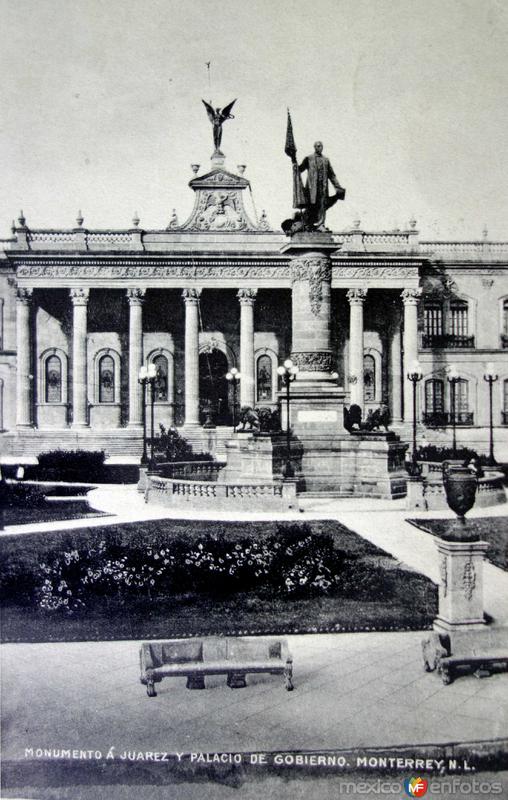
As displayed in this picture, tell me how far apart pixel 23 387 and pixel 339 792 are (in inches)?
1717

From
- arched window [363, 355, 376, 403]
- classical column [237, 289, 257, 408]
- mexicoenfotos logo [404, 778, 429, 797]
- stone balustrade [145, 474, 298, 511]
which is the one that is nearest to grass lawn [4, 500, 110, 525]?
stone balustrade [145, 474, 298, 511]

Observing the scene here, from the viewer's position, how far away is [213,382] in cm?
5031

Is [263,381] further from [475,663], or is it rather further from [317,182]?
[475,663]

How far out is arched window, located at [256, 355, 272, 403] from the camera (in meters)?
50.0

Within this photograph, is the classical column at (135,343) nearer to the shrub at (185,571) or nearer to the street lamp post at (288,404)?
the street lamp post at (288,404)

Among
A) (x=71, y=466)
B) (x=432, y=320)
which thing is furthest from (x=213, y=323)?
(x=71, y=466)

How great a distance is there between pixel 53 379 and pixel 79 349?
3.55m

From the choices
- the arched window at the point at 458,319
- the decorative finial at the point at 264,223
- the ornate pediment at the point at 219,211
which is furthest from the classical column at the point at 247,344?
the arched window at the point at 458,319

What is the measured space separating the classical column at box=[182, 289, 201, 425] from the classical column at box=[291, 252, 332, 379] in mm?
25180

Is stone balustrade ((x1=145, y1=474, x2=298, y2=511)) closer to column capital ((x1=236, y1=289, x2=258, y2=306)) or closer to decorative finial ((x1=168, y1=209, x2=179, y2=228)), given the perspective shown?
column capital ((x1=236, y1=289, x2=258, y2=306))

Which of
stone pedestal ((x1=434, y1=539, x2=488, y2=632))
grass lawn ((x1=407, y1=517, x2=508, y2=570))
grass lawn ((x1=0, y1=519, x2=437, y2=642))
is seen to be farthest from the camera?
grass lawn ((x1=407, y1=517, x2=508, y2=570))

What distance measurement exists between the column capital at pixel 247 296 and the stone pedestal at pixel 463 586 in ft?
131

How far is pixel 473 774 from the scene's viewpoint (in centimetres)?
603

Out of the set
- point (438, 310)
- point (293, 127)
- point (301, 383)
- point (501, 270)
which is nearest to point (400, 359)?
point (438, 310)
